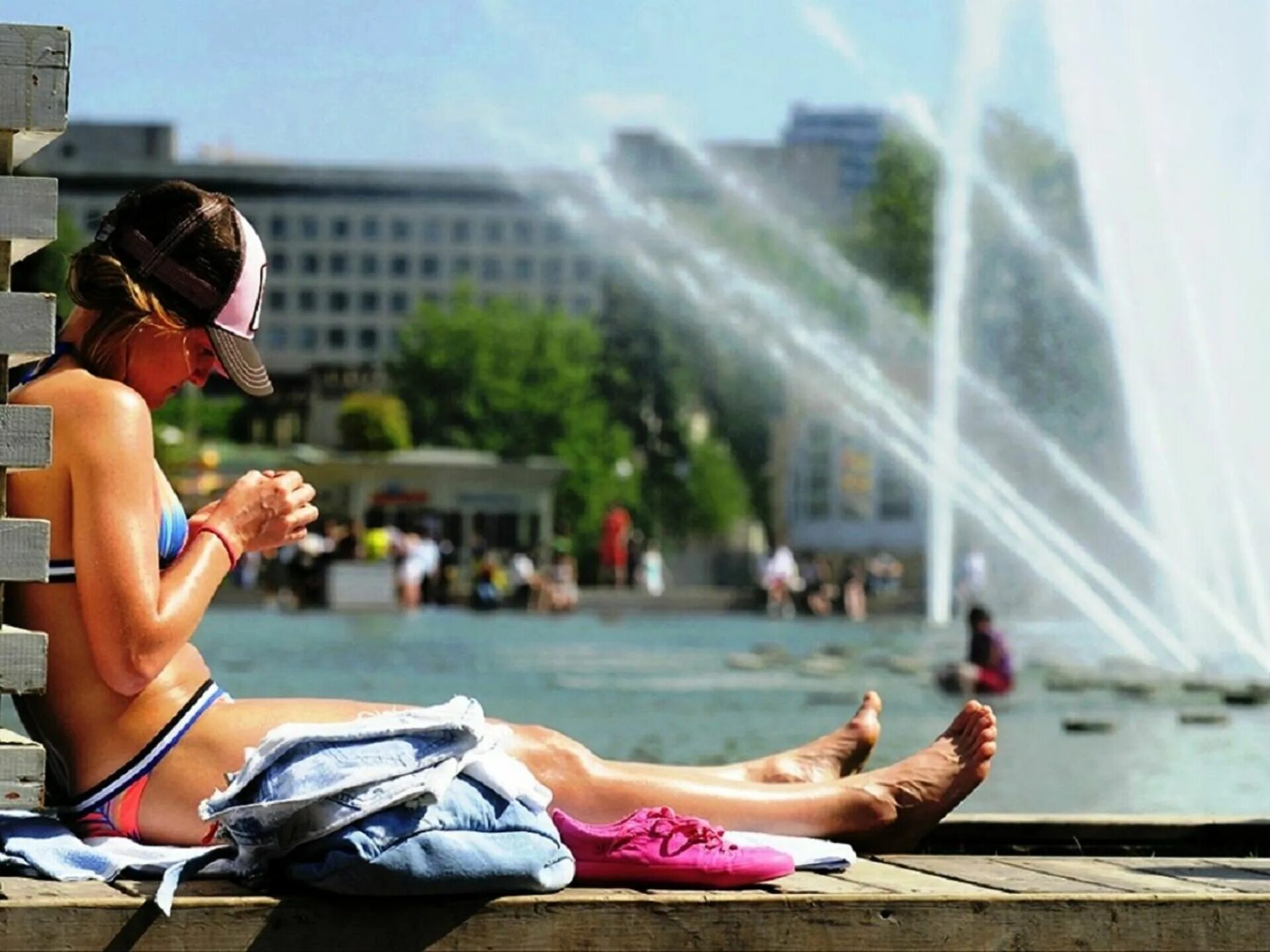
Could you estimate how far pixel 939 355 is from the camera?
39.5 metres

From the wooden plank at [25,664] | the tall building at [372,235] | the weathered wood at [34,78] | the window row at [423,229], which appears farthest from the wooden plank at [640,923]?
the window row at [423,229]

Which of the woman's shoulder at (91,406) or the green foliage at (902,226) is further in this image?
the green foliage at (902,226)

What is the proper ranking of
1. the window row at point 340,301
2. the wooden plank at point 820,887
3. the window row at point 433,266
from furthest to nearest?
the window row at point 340,301 < the window row at point 433,266 < the wooden plank at point 820,887

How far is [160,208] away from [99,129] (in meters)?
140

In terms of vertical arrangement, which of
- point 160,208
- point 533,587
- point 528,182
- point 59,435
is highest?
point 528,182

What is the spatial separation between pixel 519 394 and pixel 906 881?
8518 cm

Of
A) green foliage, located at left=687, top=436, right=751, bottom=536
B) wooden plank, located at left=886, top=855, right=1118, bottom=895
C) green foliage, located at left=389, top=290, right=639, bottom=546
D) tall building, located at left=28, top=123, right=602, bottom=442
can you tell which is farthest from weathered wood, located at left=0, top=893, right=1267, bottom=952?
tall building, located at left=28, top=123, right=602, bottom=442

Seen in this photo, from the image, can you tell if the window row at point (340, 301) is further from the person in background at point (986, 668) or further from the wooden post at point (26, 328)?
the wooden post at point (26, 328)

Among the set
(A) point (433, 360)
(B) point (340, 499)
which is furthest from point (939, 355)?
(A) point (433, 360)

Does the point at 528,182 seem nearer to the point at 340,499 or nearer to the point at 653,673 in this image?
the point at 340,499

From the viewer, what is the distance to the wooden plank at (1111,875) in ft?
15.5

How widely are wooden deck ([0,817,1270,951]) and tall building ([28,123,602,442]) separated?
429ft

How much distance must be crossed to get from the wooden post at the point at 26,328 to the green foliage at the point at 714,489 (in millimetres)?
90610

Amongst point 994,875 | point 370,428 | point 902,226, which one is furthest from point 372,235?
point 994,875
